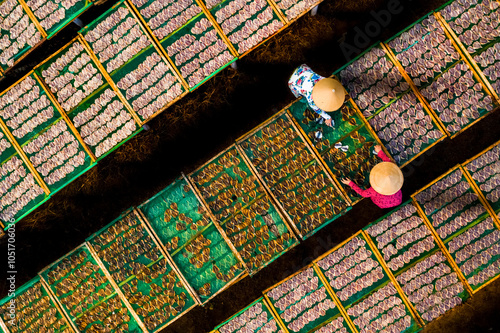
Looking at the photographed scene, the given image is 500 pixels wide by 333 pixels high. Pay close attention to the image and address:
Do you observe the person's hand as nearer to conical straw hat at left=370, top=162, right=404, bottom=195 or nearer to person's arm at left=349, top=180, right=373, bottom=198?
person's arm at left=349, top=180, right=373, bottom=198

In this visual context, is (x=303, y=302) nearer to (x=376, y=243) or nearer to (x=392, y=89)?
(x=376, y=243)

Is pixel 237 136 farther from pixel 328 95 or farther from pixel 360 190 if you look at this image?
pixel 360 190

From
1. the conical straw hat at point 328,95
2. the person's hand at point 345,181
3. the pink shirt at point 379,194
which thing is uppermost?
the conical straw hat at point 328,95

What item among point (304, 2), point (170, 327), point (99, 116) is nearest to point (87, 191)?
point (99, 116)

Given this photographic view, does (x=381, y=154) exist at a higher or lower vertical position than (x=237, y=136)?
lower

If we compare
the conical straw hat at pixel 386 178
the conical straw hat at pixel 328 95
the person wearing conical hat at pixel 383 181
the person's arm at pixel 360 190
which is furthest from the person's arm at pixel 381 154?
the conical straw hat at pixel 328 95

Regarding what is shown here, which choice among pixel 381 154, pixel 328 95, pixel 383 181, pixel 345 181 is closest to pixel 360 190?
pixel 345 181

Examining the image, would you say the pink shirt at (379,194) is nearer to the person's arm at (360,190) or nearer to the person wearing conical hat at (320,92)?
the person's arm at (360,190)

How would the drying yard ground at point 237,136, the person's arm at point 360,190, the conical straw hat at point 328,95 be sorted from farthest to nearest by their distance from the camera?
1. the drying yard ground at point 237,136
2. the person's arm at point 360,190
3. the conical straw hat at point 328,95
